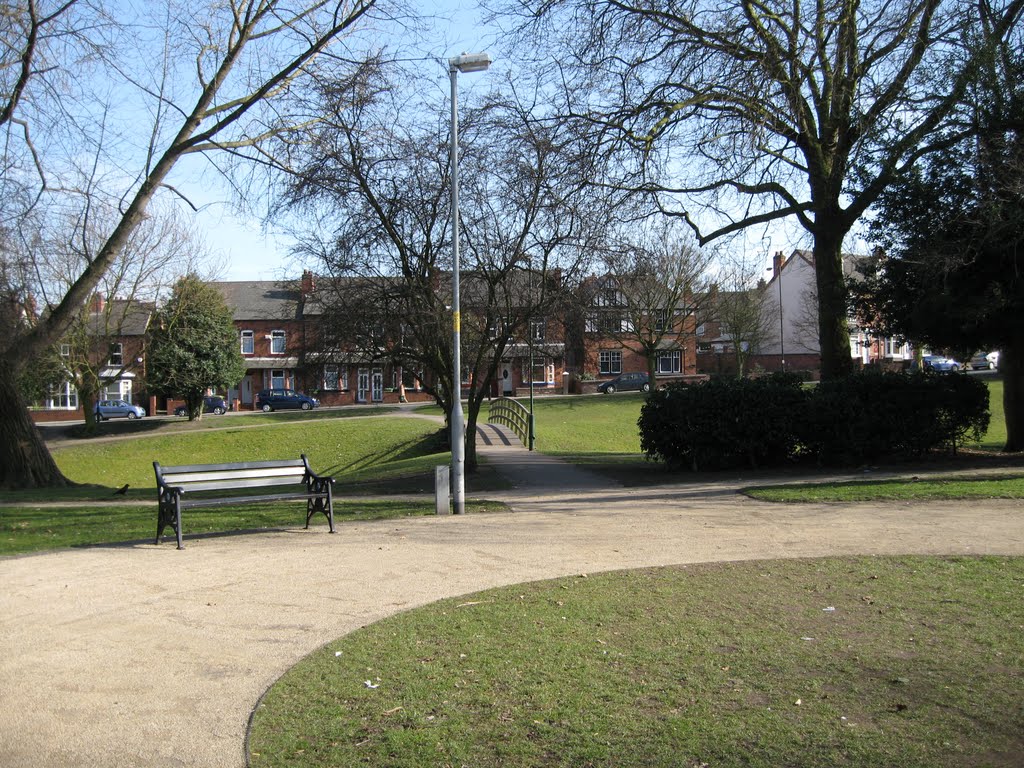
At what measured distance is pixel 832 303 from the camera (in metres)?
19.3

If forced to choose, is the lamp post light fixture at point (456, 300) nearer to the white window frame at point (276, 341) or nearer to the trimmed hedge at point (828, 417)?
the trimmed hedge at point (828, 417)

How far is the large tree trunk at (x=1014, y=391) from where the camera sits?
18.1m

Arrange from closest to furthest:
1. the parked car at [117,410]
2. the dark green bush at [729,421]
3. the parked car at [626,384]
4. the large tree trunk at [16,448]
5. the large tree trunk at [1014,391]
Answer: the dark green bush at [729,421] < the large tree trunk at [1014,391] < the large tree trunk at [16,448] < the parked car at [117,410] < the parked car at [626,384]

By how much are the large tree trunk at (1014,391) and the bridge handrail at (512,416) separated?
50.1ft

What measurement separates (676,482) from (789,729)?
1228 cm

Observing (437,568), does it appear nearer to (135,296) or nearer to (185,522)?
(185,522)

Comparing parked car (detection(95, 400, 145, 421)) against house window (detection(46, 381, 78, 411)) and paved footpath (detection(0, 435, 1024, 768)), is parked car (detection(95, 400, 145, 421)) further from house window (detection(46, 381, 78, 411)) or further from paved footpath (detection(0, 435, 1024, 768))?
paved footpath (detection(0, 435, 1024, 768))

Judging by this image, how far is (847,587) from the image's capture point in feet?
24.4

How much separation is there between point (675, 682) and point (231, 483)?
7503 millimetres

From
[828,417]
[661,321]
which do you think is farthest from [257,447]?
[828,417]

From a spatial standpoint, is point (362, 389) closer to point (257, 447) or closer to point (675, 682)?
point (257, 447)

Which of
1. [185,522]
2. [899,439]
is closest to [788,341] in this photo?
[899,439]

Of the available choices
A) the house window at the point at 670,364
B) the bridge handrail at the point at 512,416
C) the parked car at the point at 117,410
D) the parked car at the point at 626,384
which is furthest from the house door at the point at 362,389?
the house window at the point at 670,364

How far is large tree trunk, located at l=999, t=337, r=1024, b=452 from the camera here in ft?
59.5
